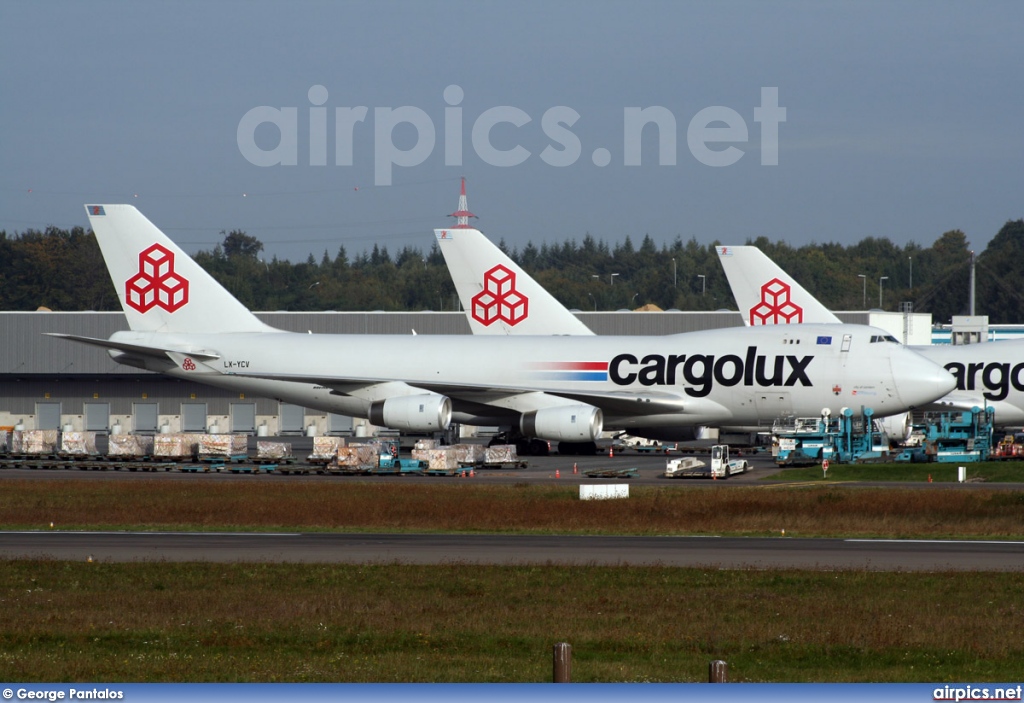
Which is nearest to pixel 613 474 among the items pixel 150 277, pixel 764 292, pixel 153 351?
pixel 153 351

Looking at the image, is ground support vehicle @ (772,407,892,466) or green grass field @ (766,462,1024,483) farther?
ground support vehicle @ (772,407,892,466)

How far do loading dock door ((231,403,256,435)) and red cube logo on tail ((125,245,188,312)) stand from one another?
24661 millimetres

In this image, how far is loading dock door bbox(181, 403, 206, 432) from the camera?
253 ft

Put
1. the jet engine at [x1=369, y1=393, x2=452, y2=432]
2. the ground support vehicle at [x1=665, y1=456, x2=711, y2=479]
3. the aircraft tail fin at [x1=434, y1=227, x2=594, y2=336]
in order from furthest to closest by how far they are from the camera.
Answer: the aircraft tail fin at [x1=434, y1=227, x2=594, y2=336] < the jet engine at [x1=369, y1=393, x2=452, y2=432] < the ground support vehicle at [x1=665, y1=456, x2=711, y2=479]

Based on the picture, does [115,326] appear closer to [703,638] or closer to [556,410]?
[556,410]

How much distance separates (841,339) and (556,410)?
10.4m

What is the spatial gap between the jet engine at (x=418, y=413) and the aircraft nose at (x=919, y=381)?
1597cm

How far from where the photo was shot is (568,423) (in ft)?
156

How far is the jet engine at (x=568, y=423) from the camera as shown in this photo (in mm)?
47406

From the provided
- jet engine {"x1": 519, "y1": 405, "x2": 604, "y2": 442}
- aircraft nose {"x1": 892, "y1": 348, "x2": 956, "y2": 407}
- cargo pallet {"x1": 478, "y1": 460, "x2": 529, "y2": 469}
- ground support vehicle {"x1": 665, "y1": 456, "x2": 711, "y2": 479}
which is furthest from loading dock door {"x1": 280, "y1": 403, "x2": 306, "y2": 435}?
aircraft nose {"x1": 892, "y1": 348, "x2": 956, "y2": 407}

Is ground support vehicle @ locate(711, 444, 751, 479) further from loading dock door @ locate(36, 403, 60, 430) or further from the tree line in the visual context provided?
the tree line

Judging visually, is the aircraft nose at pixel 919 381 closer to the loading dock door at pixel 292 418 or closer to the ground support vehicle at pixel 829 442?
the ground support vehicle at pixel 829 442

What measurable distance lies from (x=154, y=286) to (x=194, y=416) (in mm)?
24455

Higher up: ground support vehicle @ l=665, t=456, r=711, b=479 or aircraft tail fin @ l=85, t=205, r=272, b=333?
aircraft tail fin @ l=85, t=205, r=272, b=333
